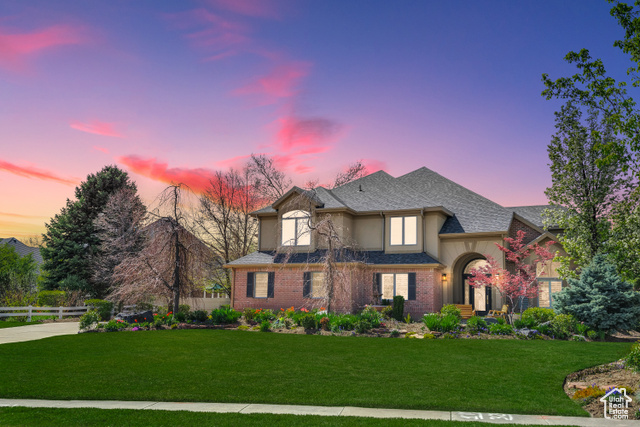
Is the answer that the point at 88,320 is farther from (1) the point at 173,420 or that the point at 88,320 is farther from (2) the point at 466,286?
(2) the point at 466,286

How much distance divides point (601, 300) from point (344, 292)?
10.6 m

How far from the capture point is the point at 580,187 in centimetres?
2316

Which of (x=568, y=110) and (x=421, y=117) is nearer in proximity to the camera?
(x=421, y=117)

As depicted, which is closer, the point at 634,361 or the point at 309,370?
the point at 634,361

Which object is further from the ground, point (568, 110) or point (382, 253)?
point (568, 110)

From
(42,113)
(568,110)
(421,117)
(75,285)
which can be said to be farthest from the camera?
(75,285)

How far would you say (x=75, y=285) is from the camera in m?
32.1

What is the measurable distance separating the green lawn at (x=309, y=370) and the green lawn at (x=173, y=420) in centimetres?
108

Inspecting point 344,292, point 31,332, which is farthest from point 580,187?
point 31,332

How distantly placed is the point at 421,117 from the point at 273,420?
1685 cm

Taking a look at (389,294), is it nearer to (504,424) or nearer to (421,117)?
(421,117)

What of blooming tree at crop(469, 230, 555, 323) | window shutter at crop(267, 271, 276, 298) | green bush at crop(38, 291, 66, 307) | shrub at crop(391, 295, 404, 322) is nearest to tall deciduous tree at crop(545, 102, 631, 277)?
blooming tree at crop(469, 230, 555, 323)

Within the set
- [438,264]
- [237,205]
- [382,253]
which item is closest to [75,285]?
[237,205]

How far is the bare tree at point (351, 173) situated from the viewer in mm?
44594
